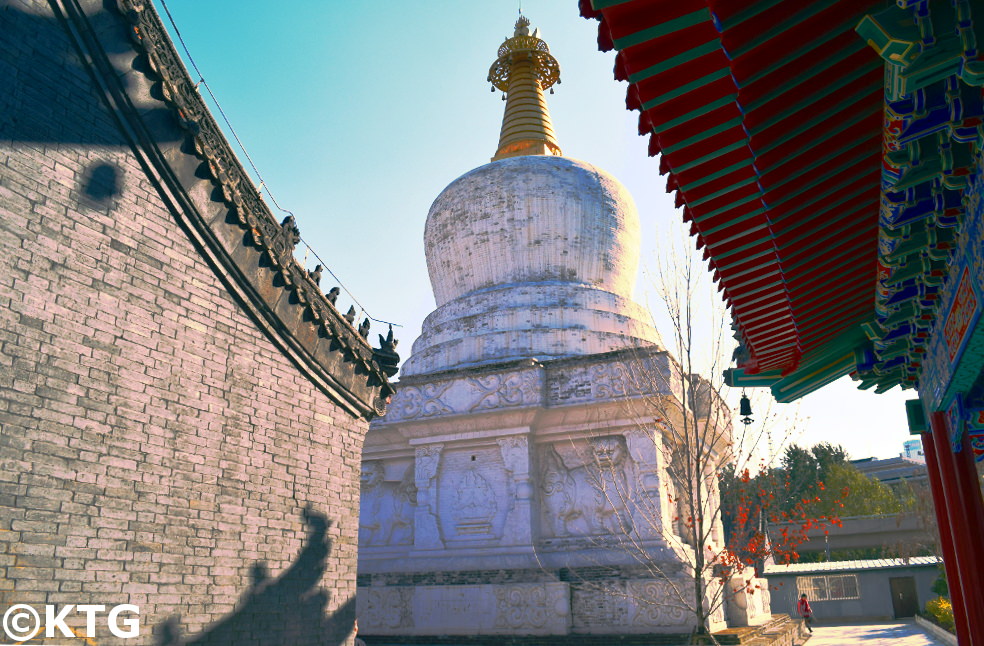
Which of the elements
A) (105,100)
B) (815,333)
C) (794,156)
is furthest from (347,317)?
(794,156)

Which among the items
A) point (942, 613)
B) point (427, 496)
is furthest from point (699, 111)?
point (942, 613)

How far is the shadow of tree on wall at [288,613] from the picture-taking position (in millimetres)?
7662

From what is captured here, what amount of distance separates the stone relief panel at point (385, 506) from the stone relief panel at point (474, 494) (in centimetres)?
105

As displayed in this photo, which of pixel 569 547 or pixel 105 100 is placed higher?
pixel 105 100

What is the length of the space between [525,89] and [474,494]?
15.2m

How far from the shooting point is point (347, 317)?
10.7 m

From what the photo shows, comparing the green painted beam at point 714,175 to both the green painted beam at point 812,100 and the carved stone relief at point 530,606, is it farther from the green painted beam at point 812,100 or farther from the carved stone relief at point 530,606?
the carved stone relief at point 530,606

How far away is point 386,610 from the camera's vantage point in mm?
16734

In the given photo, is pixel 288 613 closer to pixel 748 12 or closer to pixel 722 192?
pixel 722 192

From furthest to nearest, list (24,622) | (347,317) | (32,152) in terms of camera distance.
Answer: (347,317) → (32,152) → (24,622)

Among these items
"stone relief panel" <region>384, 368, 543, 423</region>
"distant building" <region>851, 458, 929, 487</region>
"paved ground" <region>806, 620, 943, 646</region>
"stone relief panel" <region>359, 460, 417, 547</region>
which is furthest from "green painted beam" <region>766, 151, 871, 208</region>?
"distant building" <region>851, 458, 929, 487</region>

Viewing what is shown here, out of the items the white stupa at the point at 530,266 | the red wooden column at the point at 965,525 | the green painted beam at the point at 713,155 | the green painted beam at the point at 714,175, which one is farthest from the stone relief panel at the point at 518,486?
the green painted beam at the point at 713,155

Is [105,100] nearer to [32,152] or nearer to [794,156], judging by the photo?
[32,152]

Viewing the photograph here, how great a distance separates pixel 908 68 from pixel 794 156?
108cm
